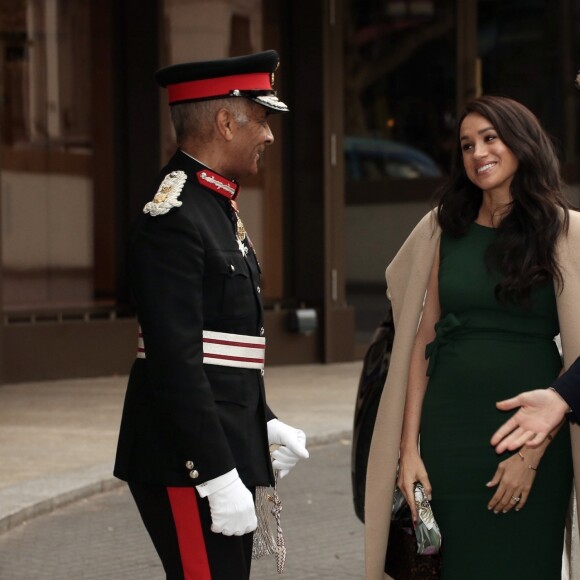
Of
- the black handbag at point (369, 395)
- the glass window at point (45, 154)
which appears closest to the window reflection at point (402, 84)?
the glass window at point (45, 154)

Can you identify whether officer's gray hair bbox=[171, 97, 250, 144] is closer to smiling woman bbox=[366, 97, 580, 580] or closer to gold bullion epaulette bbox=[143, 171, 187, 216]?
gold bullion epaulette bbox=[143, 171, 187, 216]

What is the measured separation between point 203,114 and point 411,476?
1053 mm

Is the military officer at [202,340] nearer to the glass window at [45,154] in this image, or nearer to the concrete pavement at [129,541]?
the concrete pavement at [129,541]

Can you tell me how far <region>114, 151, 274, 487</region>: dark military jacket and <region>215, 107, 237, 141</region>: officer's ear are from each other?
94 mm

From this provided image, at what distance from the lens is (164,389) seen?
3.29 metres

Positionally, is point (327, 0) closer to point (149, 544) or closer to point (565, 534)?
point (149, 544)

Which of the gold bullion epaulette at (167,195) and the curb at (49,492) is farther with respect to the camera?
the curb at (49,492)

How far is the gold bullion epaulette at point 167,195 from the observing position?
11.1ft

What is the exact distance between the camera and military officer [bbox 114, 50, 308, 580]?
3.30m

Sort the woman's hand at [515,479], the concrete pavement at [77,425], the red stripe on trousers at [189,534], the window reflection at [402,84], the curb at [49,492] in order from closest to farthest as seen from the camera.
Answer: the red stripe on trousers at [189,534] → the woman's hand at [515,479] → the curb at [49,492] → the concrete pavement at [77,425] → the window reflection at [402,84]

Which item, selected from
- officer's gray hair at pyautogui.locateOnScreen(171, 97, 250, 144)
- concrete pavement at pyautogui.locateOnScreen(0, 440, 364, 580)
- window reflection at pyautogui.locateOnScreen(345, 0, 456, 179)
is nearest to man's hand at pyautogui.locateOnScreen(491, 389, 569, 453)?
officer's gray hair at pyautogui.locateOnScreen(171, 97, 250, 144)

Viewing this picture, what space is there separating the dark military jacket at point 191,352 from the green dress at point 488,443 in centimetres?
49

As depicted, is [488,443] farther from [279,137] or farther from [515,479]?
[279,137]

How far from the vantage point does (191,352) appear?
329cm
